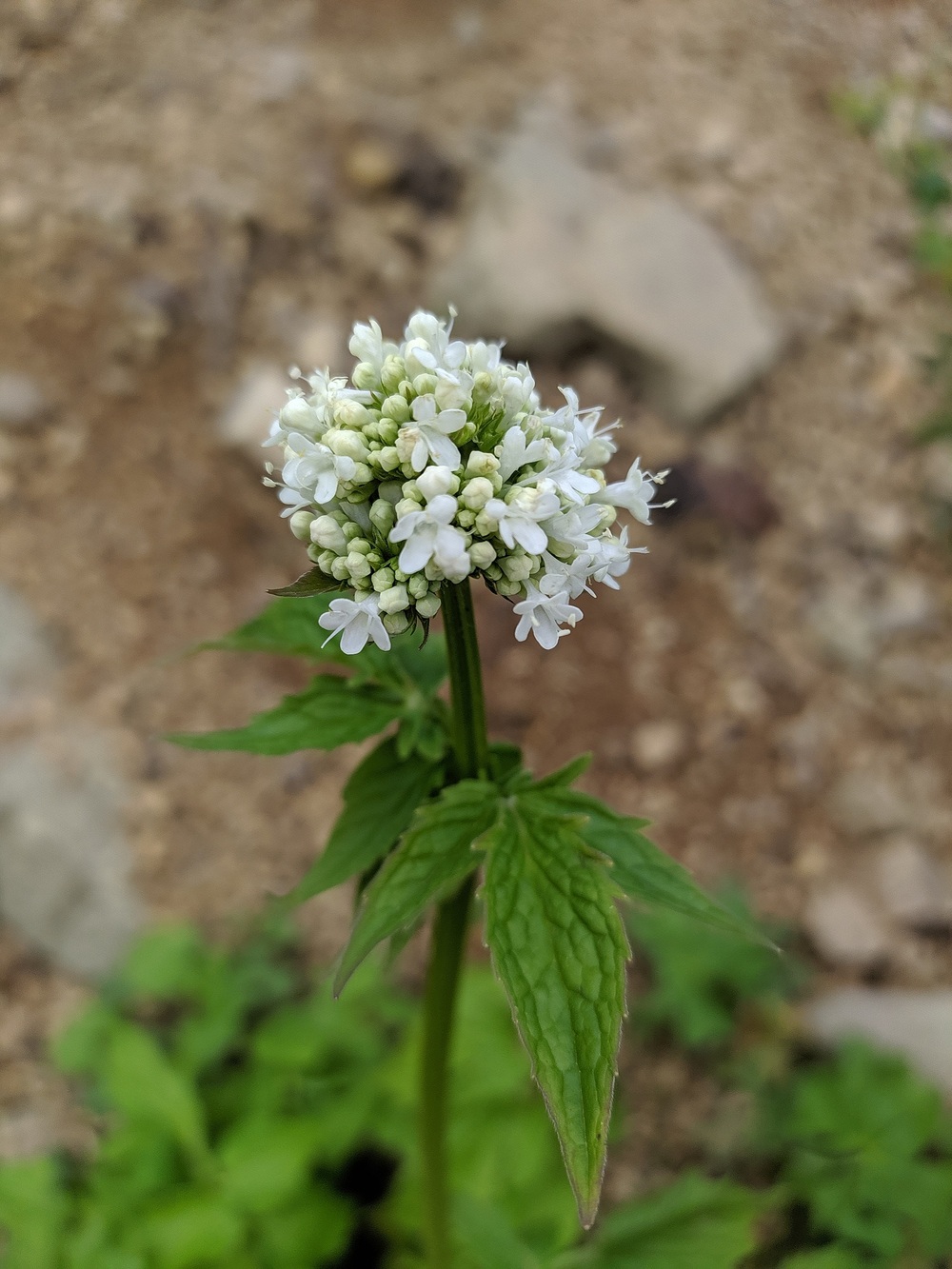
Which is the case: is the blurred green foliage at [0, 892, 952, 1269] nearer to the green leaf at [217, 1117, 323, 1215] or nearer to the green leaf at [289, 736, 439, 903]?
the green leaf at [217, 1117, 323, 1215]

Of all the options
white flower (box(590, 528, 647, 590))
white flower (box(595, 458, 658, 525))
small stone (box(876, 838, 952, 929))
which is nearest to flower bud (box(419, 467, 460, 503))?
white flower (box(590, 528, 647, 590))

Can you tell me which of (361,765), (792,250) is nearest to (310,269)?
(792,250)

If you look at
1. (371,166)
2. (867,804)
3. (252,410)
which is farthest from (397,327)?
(867,804)

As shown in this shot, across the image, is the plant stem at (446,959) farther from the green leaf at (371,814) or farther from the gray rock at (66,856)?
the gray rock at (66,856)

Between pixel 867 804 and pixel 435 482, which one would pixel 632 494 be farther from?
pixel 867 804

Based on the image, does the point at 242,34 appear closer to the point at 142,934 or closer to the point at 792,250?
the point at 792,250
